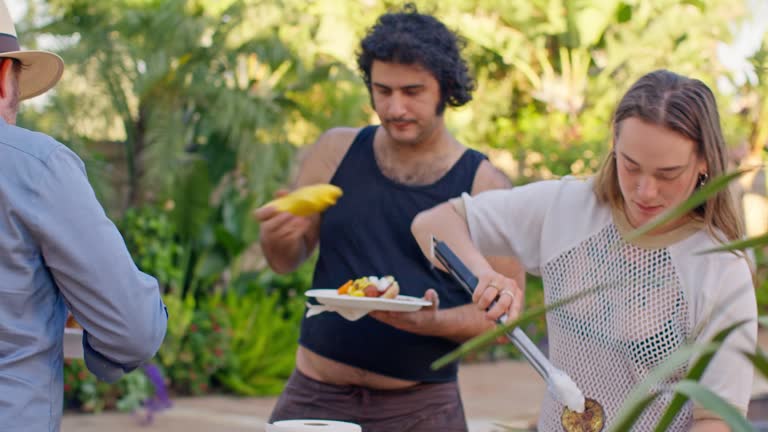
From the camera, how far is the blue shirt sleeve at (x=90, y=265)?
174 centimetres

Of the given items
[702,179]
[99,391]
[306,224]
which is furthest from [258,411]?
[702,179]

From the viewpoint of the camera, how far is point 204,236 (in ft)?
26.2

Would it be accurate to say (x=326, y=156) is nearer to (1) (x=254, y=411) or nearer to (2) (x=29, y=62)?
(2) (x=29, y=62)

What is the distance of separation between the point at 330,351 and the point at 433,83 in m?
0.83

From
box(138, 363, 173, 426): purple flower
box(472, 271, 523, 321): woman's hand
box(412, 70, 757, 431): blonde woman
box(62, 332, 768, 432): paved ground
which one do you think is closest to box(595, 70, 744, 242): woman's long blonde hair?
box(412, 70, 757, 431): blonde woman

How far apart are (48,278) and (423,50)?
144 centimetres

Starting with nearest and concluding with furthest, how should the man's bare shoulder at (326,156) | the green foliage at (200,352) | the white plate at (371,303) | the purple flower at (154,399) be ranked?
1. the white plate at (371,303)
2. the man's bare shoulder at (326,156)
3. the purple flower at (154,399)
4. the green foliage at (200,352)

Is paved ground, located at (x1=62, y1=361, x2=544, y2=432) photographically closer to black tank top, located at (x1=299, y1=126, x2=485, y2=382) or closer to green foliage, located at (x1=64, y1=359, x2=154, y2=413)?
green foliage, located at (x1=64, y1=359, x2=154, y2=413)

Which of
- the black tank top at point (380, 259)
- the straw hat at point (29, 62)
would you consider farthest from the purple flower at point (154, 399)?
the straw hat at point (29, 62)

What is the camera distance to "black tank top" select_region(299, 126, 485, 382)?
2.81m

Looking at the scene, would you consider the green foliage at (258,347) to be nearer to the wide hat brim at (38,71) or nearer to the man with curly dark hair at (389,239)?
the man with curly dark hair at (389,239)

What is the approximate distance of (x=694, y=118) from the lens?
201 centimetres

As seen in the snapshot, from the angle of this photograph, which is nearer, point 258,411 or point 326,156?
point 326,156

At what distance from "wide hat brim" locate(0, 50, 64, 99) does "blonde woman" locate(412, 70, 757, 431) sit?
3.37 ft
